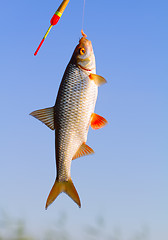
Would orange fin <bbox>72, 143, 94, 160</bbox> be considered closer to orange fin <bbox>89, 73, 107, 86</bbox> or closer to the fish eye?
orange fin <bbox>89, 73, 107, 86</bbox>

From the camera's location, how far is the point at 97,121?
15.3ft

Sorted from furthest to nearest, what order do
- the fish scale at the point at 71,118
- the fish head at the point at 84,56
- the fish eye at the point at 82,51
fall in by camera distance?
the fish eye at the point at 82,51 < the fish head at the point at 84,56 < the fish scale at the point at 71,118

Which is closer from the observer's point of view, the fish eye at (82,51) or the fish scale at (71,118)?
the fish scale at (71,118)

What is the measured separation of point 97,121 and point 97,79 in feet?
1.53

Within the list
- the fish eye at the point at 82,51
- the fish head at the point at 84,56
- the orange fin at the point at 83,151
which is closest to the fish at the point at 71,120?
the orange fin at the point at 83,151

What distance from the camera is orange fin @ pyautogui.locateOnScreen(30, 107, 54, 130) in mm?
4688

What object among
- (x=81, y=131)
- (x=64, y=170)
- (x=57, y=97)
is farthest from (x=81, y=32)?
(x=64, y=170)

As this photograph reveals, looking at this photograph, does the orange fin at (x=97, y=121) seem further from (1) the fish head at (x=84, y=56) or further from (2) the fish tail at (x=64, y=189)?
(2) the fish tail at (x=64, y=189)

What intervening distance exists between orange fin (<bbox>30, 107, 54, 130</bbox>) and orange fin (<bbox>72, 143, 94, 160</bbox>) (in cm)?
40

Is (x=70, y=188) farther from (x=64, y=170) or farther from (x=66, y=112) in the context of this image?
(x=66, y=112)

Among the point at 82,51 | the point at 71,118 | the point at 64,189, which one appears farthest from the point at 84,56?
Answer: the point at 64,189

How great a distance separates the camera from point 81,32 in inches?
205

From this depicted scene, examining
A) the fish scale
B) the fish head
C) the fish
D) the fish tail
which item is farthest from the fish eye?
the fish tail

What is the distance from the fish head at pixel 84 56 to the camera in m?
4.83
